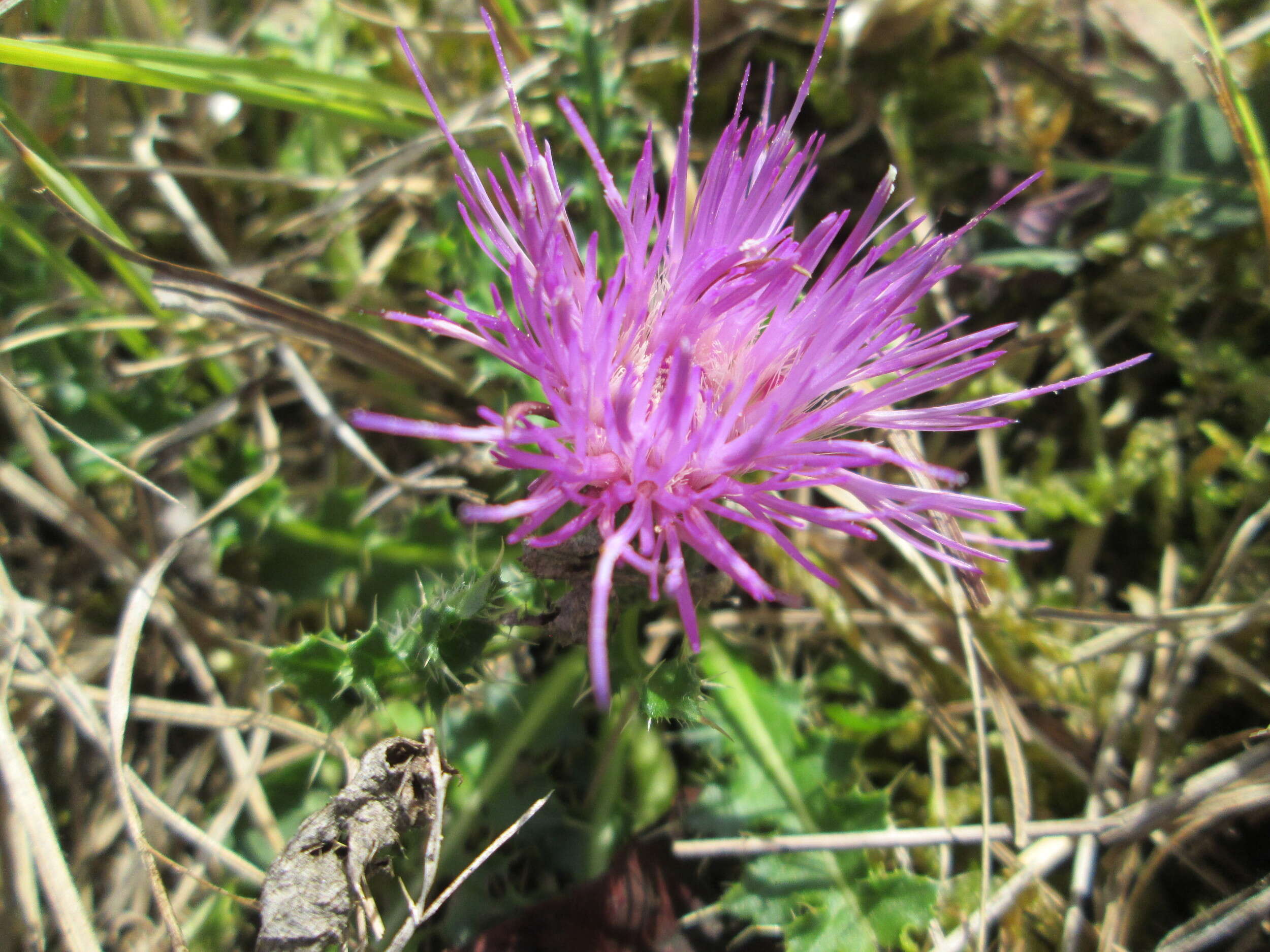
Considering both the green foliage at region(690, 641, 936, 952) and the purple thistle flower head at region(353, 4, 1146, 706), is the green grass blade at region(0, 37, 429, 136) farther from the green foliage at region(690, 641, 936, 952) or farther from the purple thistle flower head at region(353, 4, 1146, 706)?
the green foliage at region(690, 641, 936, 952)

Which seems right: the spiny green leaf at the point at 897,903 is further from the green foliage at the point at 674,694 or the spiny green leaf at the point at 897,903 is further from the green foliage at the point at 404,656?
the green foliage at the point at 404,656

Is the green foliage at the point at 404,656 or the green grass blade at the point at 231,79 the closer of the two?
the green foliage at the point at 404,656

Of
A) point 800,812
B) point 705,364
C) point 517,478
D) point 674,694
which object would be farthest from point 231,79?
point 800,812

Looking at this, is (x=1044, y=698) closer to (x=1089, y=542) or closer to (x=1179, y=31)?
(x=1089, y=542)

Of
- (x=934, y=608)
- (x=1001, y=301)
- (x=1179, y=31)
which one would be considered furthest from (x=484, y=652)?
(x=1179, y=31)

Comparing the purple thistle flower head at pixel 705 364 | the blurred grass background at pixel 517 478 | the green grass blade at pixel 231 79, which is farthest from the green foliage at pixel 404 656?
the green grass blade at pixel 231 79

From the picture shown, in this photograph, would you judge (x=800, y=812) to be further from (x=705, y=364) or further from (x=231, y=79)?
(x=231, y=79)
